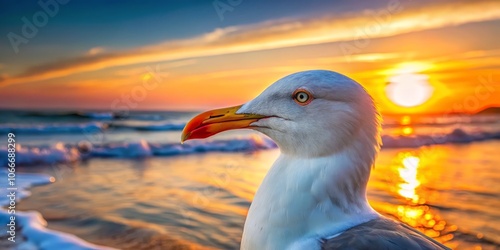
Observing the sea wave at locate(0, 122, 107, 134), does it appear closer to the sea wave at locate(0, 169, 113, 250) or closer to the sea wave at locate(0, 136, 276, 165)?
the sea wave at locate(0, 136, 276, 165)

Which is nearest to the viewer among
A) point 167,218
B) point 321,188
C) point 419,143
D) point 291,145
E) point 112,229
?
point 321,188

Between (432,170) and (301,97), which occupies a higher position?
(432,170)

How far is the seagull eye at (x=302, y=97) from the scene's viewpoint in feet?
5.35

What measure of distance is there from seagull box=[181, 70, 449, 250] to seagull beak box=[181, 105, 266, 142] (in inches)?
4.1

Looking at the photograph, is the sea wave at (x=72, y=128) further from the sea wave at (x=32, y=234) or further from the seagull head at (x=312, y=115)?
the seagull head at (x=312, y=115)

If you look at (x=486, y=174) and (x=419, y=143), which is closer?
(x=486, y=174)

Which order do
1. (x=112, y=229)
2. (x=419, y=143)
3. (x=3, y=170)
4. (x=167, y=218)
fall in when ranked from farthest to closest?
(x=419, y=143)
(x=3, y=170)
(x=167, y=218)
(x=112, y=229)

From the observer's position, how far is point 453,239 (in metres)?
3.70

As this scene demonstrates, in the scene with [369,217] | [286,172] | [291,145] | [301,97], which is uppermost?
[301,97]

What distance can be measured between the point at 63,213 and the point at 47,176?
98.0 inches

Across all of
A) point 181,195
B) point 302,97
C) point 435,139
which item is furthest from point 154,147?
point 302,97

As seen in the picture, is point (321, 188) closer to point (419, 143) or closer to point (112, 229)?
point (112, 229)

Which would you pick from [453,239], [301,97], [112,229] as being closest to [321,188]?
[301,97]

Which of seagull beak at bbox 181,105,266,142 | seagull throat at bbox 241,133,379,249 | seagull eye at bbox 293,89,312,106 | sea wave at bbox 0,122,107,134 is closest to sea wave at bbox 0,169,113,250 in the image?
seagull beak at bbox 181,105,266,142
